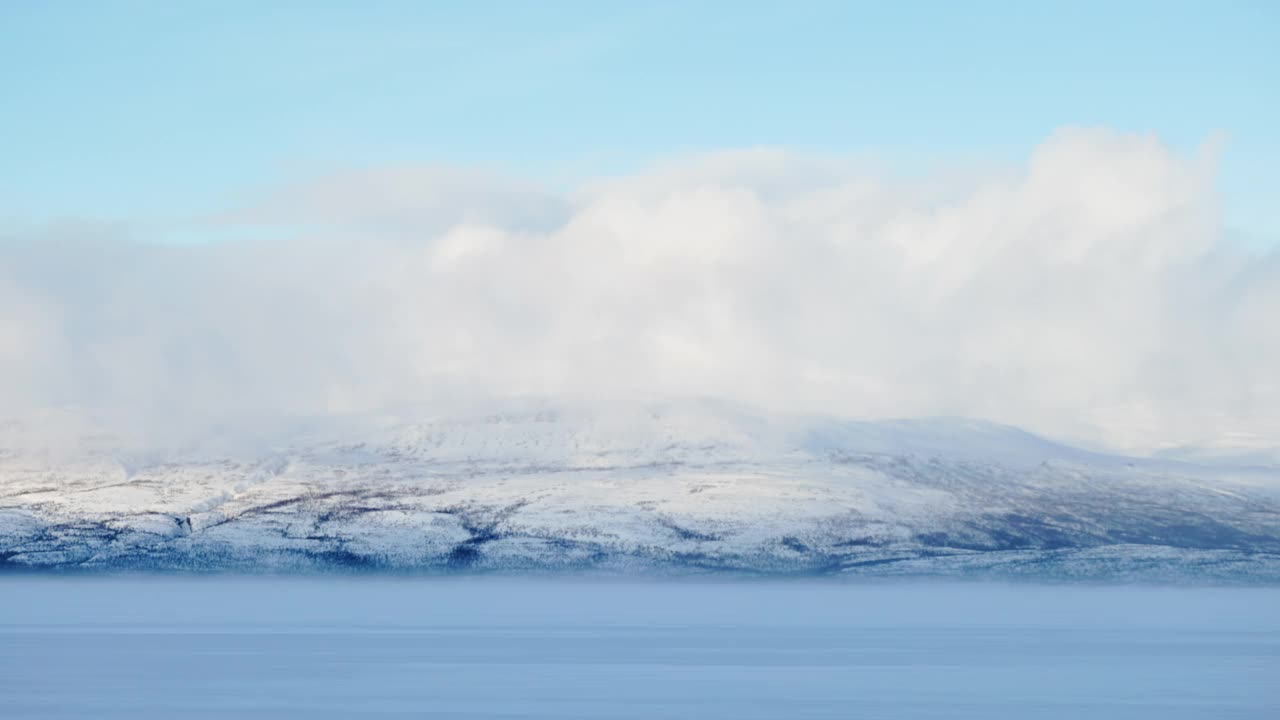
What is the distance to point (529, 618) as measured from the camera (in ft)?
350

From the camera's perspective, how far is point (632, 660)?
230 ft

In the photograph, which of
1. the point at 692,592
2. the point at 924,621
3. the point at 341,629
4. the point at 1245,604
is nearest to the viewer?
the point at 341,629

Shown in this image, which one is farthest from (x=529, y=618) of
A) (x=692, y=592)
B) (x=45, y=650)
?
(x=692, y=592)

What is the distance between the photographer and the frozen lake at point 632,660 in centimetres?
5212

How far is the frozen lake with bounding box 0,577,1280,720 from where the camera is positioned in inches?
2052

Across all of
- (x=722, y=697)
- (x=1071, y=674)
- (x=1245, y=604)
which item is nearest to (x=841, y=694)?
(x=722, y=697)

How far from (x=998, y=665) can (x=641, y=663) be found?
46.9 feet

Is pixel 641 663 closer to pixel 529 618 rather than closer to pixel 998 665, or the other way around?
pixel 998 665

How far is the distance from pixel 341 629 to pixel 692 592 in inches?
3121

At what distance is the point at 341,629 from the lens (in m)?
92.6

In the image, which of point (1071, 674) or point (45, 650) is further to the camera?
point (45, 650)

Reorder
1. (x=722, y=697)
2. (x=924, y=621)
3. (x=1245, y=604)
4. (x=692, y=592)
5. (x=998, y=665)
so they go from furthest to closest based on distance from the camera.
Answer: (x=692, y=592)
(x=1245, y=604)
(x=924, y=621)
(x=998, y=665)
(x=722, y=697)

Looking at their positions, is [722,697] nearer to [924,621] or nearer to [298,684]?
[298,684]

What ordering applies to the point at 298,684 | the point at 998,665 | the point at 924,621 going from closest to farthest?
the point at 298,684, the point at 998,665, the point at 924,621
